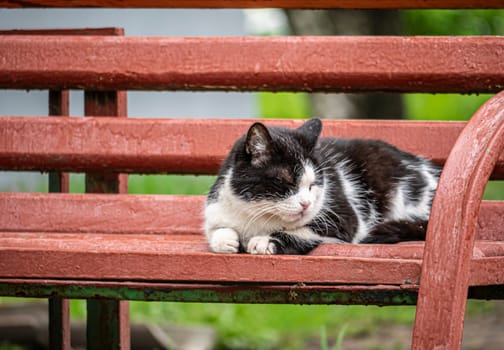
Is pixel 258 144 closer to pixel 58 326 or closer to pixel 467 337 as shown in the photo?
pixel 58 326

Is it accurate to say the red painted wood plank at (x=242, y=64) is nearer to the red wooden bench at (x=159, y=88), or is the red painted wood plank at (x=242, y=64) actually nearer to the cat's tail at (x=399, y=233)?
the red wooden bench at (x=159, y=88)

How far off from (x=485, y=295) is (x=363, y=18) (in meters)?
3.82

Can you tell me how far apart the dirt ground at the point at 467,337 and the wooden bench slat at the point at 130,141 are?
1.69 meters

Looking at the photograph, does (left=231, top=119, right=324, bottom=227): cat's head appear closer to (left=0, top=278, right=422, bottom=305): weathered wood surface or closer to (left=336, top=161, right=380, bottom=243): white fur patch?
(left=336, top=161, right=380, bottom=243): white fur patch

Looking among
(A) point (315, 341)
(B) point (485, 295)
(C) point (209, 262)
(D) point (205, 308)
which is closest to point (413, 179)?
(B) point (485, 295)

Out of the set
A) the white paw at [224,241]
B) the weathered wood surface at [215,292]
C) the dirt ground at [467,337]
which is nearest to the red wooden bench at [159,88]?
the white paw at [224,241]

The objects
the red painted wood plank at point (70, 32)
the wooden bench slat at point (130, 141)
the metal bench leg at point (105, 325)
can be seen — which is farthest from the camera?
the red painted wood plank at point (70, 32)

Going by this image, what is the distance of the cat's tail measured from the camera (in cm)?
198

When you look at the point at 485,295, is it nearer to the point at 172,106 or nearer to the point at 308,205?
the point at 308,205

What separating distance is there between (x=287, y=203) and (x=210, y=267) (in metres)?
0.47

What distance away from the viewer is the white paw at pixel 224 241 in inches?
71.4

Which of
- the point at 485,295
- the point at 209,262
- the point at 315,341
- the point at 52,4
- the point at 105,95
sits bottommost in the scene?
the point at 315,341

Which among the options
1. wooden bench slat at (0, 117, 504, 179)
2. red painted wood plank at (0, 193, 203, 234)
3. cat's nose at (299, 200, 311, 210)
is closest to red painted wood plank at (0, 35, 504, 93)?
wooden bench slat at (0, 117, 504, 179)

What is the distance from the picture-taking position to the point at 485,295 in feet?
5.53
